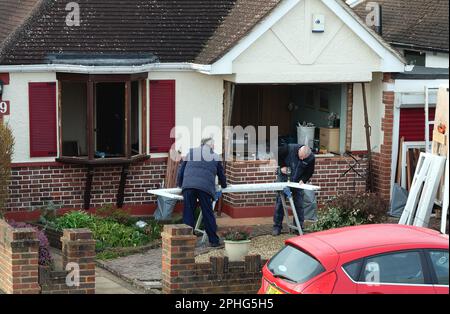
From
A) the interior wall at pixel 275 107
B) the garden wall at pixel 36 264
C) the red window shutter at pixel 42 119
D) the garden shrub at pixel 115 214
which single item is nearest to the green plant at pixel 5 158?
the red window shutter at pixel 42 119

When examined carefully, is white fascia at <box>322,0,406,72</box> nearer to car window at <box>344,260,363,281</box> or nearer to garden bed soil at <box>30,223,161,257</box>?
garden bed soil at <box>30,223,161,257</box>

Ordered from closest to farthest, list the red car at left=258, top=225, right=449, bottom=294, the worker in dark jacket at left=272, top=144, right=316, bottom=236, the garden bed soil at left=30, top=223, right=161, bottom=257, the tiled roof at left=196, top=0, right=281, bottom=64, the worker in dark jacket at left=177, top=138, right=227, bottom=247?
the red car at left=258, top=225, right=449, bottom=294 < the worker in dark jacket at left=177, top=138, right=227, bottom=247 < the garden bed soil at left=30, top=223, right=161, bottom=257 < the worker in dark jacket at left=272, top=144, right=316, bottom=236 < the tiled roof at left=196, top=0, right=281, bottom=64

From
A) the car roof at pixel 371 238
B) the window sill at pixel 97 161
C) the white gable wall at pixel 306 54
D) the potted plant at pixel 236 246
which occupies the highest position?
the white gable wall at pixel 306 54

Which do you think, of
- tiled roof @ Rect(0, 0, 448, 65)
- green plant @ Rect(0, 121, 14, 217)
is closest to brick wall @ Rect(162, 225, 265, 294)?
green plant @ Rect(0, 121, 14, 217)

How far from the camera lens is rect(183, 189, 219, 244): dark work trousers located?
14992mm

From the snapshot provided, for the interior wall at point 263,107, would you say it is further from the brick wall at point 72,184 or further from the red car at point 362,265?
the red car at point 362,265

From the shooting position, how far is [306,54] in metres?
17.7

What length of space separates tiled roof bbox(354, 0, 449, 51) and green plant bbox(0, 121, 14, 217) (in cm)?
975

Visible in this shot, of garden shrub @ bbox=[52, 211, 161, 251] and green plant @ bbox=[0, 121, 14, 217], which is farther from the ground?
green plant @ bbox=[0, 121, 14, 217]

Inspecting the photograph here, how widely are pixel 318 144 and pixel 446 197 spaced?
4.78m

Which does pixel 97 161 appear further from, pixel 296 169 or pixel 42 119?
pixel 296 169

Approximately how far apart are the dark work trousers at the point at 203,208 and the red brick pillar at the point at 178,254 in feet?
7.75

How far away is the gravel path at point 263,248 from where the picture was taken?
1455 cm

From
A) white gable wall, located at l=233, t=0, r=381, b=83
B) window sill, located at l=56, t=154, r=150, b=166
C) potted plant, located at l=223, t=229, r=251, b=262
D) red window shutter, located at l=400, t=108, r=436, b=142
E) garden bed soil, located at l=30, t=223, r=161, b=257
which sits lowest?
garden bed soil, located at l=30, t=223, r=161, b=257
